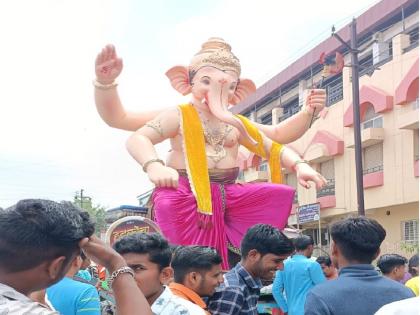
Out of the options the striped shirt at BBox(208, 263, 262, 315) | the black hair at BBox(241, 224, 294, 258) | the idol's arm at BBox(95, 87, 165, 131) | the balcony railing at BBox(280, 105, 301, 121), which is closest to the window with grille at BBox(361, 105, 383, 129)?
the balcony railing at BBox(280, 105, 301, 121)

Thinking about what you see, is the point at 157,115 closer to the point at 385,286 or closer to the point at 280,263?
the point at 280,263

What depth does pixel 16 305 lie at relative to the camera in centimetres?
132

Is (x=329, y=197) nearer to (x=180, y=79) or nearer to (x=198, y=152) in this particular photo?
(x=180, y=79)

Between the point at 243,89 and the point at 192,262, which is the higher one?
the point at 243,89

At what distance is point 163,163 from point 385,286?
252 centimetres

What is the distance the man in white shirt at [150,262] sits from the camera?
2.17 meters

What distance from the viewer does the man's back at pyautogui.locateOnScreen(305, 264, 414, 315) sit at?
2115mm

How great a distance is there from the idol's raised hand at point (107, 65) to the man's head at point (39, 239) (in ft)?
9.80

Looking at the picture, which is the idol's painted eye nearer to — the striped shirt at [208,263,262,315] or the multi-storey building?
the striped shirt at [208,263,262,315]

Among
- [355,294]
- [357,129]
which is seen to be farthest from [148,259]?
[357,129]

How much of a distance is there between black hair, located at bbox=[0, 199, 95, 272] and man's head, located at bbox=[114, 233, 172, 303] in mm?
752

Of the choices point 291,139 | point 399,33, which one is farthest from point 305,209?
point 291,139

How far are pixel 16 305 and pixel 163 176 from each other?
9.83 ft

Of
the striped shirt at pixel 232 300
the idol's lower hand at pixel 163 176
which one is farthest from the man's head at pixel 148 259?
the idol's lower hand at pixel 163 176
